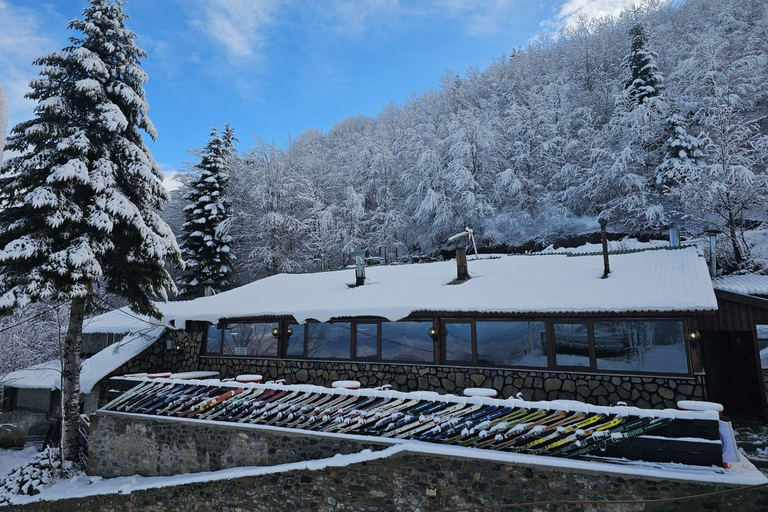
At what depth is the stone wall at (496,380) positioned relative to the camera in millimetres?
7348

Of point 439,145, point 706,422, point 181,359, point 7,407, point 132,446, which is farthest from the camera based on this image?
point 439,145

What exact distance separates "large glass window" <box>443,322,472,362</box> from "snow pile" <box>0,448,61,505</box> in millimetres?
9339

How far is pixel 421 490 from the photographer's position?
20.2ft

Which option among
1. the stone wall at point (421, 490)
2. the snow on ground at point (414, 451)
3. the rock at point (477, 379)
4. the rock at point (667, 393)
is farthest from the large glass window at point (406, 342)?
the rock at point (667, 393)

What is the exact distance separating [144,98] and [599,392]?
41.6 ft

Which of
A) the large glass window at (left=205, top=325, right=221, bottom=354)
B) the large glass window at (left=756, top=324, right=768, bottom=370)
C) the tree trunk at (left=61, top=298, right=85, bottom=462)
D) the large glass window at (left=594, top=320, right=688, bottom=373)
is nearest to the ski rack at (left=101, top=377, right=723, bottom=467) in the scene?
the tree trunk at (left=61, top=298, right=85, bottom=462)

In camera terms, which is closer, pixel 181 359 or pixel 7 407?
pixel 181 359

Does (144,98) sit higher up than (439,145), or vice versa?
(439,145)

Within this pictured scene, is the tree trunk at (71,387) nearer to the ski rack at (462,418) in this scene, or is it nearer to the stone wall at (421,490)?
the ski rack at (462,418)

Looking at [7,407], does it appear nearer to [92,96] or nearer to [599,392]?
[92,96]

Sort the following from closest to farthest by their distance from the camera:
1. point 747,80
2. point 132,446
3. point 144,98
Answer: point 132,446, point 144,98, point 747,80

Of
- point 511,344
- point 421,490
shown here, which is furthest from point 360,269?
point 421,490

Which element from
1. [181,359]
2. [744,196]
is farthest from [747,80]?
[181,359]

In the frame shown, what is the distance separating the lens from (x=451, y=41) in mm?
16031
